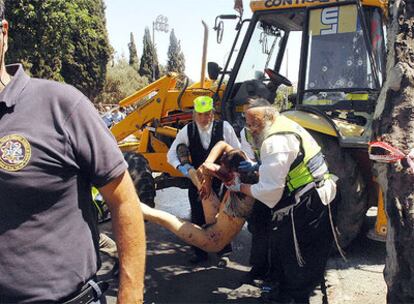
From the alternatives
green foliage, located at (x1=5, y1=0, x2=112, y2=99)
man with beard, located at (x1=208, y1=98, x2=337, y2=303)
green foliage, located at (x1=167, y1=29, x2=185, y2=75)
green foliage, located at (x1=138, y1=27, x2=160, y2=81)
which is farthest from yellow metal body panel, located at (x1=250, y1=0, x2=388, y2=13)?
green foliage, located at (x1=167, y1=29, x2=185, y2=75)

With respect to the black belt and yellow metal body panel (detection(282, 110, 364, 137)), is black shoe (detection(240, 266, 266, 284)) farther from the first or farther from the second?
the black belt

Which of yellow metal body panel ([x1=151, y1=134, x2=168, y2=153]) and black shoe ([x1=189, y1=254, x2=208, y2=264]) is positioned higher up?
yellow metal body panel ([x1=151, y1=134, x2=168, y2=153])

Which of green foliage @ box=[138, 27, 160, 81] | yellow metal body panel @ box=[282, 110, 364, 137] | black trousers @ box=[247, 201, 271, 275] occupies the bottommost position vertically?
black trousers @ box=[247, 201, 271, 275]

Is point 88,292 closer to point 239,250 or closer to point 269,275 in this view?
point 269,275

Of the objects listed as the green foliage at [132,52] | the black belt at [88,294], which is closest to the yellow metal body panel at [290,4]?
the black belt at [88,294]

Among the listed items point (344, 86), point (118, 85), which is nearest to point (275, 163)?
point (344, 86)

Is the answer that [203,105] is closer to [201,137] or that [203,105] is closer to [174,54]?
[201,137]

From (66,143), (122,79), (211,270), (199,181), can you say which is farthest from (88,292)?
(122,79)

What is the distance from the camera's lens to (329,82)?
4.64 m

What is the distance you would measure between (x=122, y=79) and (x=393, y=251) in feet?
87.9

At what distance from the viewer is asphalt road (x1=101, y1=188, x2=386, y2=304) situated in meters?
3.85

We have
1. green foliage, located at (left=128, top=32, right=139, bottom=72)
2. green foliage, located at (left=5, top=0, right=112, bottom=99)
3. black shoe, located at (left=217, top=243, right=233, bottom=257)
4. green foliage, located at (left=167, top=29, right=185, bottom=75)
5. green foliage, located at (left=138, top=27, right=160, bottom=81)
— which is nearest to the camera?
black shoe, located at (left=217, top=243, right=233, bottom=257)

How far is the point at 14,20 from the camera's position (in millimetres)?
12445

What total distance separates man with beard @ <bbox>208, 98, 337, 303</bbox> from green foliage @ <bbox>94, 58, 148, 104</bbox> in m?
22.1
